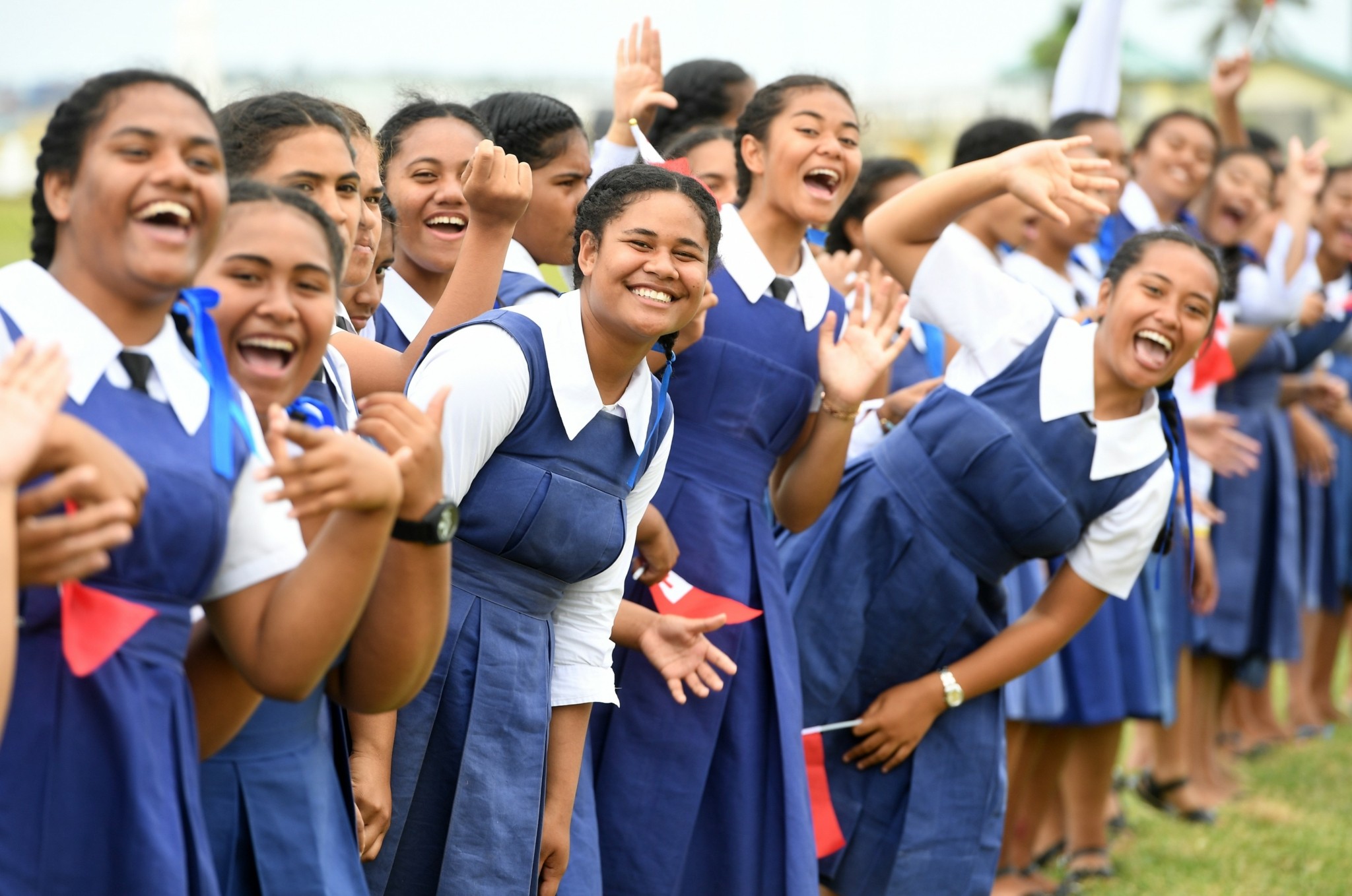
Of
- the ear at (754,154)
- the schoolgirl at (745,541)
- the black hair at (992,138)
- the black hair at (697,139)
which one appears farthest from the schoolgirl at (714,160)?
the black hair at (992,138)

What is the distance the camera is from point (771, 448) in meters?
3.33

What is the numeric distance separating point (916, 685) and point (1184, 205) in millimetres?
3304

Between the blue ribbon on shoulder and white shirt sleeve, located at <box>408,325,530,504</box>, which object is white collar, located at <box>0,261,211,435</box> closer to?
the blue ribbon on shoulder

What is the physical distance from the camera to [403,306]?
3051 mm

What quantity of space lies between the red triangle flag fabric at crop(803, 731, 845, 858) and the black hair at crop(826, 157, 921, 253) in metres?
1.85

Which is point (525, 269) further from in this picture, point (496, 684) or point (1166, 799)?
point (1166, 799)

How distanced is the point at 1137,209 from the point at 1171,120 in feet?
1.72

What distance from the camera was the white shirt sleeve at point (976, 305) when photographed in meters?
3.50

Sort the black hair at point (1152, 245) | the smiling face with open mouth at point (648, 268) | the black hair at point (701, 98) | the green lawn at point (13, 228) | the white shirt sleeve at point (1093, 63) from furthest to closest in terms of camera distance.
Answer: the green lawn at point (13, 228) < the white shirt sleeve at point (1093, 63) < the black hair at point (701, 98) < the black hair at point (1152, 245) < the smiling face with open mouth at point (648, 268)

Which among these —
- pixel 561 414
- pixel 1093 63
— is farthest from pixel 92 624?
pixel 1093 63

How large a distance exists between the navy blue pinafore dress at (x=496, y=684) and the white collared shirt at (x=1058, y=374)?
122 cm

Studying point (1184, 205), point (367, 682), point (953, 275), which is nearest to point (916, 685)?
point (953, 275)

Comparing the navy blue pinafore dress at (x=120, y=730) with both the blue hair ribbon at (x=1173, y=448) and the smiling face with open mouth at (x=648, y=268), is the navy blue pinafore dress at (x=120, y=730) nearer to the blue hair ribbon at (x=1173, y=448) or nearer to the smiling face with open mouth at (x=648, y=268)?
the smiling face with open mouth at (x=648, y=268)

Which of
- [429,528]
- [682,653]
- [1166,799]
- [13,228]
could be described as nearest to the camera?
[429,528]
